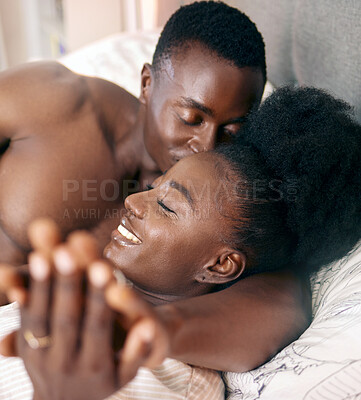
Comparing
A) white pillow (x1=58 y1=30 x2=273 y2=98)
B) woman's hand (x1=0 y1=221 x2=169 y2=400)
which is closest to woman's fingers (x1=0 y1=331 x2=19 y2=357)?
woman's hand (x1=0 y1=221 x2=169 y2=400)

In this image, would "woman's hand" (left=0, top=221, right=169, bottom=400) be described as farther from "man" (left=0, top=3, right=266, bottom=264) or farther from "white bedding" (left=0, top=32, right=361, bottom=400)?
"man" (left=0, top=3, right=266, bottom=264)

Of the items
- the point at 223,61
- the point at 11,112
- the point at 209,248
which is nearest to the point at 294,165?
the point at 209,248

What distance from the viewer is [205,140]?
0.98 metres

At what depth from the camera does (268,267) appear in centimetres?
83

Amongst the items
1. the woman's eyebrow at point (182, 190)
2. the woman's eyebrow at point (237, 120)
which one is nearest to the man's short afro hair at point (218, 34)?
the woman's eyebrow at point (237, 120)

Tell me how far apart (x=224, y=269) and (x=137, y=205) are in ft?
0.64

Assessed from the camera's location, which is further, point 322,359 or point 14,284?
point 322,359

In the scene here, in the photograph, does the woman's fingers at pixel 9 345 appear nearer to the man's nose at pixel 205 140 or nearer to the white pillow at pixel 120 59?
the man's nose at pixel 205 140

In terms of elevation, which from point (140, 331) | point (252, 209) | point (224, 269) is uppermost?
point (140, 331)

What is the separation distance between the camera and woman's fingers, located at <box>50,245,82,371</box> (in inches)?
15.5

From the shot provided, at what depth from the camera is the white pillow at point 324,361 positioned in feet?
1.85

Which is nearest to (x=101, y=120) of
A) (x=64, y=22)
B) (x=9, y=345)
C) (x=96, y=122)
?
(x=96, y=122)

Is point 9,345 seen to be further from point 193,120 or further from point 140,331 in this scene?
point 193,120

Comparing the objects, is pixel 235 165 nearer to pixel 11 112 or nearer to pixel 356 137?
pixel 356 137
